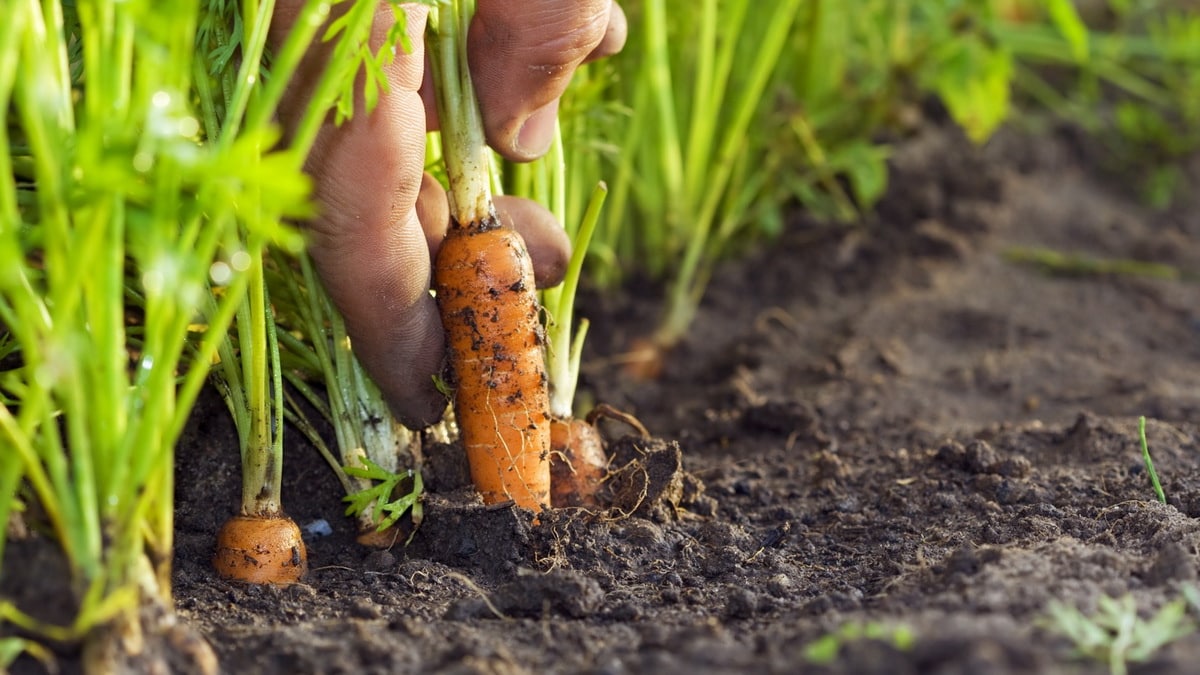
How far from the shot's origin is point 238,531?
4.60ft

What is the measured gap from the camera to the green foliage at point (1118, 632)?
97cm

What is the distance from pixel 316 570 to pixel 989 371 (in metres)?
1.41

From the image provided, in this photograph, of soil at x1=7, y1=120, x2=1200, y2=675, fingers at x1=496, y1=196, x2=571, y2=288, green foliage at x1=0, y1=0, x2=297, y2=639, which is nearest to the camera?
green foliage at x1=0, y1=0, x2=297, y2=639

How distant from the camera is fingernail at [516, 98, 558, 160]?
1481 millimetres

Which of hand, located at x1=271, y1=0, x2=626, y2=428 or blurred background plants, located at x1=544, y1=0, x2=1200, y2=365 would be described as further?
blurred background plants, located at x1=544, y1=0, x2=1200, y2=365

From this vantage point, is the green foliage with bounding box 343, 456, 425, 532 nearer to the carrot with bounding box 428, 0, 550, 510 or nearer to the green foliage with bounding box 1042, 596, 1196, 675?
the carrot with bounding box 428, 0, 550, 510

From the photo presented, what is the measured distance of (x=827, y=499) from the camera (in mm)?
1688

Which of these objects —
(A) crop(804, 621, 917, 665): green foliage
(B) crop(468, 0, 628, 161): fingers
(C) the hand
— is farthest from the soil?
(B) crop(468, 0, 628, 161): fingers

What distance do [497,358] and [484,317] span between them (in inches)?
2.3

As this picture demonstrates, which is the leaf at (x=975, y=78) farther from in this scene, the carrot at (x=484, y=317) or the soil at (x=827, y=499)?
the carrot at (x=484, y=317)

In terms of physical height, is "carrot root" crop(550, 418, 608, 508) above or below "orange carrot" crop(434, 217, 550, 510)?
below

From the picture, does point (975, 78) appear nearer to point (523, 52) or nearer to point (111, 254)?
point (523, 52)

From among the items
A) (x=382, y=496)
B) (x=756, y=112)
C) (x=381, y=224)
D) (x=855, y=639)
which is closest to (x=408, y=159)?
(x=381, y=224)

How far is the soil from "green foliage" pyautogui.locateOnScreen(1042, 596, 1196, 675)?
1cm
